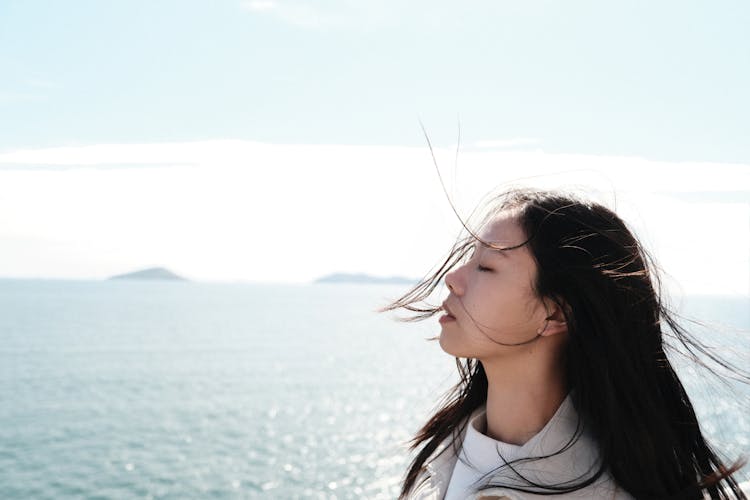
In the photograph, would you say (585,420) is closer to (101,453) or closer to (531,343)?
(531,343)

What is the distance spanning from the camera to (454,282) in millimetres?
1922

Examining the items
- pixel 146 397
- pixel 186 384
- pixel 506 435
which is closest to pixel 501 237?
pixel 506 435

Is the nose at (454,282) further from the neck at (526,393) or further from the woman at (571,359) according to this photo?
the neck at (526,393)

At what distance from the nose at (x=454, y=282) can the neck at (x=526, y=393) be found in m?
0.23

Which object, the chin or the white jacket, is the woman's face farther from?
the white jacket

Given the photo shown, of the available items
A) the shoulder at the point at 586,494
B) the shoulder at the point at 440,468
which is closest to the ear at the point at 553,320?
the shoulder at the point at 586,494

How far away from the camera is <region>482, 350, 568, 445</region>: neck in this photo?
1.98 m

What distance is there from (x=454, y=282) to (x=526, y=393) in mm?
387

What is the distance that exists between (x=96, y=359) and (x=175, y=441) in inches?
1074

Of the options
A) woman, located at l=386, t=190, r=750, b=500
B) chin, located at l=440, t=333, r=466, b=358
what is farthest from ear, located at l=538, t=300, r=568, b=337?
chin, located at l=440, t=333, r=466, b=358

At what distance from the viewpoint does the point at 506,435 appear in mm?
2041

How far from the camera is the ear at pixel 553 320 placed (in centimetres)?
187

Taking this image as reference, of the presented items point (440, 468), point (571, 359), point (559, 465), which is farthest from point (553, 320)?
point (440, 468)

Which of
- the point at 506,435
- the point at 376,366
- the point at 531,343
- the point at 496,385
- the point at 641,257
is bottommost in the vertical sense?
the point at 376,366
